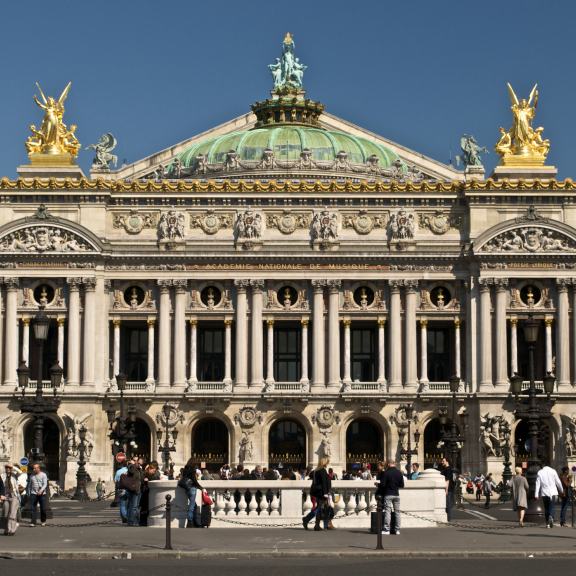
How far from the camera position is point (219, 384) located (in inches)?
2901

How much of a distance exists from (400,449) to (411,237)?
42.1ft

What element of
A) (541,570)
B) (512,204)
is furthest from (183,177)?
(541,570)

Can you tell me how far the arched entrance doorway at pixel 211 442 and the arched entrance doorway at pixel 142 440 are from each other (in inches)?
107

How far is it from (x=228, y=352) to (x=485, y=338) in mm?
15397

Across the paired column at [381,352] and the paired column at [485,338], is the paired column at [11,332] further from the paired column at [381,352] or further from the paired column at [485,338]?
the paired column at [485,338]

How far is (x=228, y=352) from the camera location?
74.1m

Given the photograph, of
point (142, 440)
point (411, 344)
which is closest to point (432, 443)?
point (411, 344)

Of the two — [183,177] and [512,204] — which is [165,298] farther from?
[512,204]

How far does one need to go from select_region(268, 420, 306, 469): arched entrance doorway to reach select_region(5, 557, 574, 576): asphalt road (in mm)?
44012

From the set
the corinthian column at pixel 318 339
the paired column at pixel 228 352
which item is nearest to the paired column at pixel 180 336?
the paired column at pixel 228 352

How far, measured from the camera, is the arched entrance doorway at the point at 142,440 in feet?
243

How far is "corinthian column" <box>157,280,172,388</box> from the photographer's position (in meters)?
73.4

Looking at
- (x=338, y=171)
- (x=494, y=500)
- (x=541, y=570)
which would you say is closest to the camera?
(x=541, y=570)

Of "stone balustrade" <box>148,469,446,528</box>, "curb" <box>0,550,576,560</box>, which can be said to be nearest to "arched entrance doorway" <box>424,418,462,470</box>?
"stone balustrade" <box>148,469,446,528</box>
